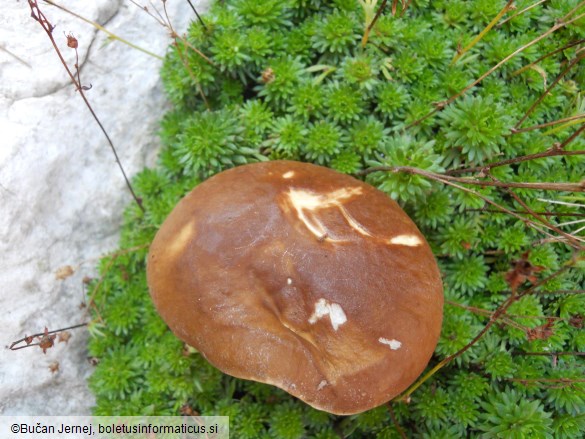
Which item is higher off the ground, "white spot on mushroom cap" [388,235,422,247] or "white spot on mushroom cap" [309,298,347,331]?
"white spot on mushroom cap" [388,235,422,247]

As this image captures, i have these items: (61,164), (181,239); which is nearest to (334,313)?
(181,239)

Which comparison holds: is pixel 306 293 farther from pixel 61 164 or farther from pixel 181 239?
pixel 61 164

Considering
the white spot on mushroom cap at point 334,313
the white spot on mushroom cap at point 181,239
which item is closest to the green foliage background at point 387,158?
the white spot on mushroom cap at point 181,239

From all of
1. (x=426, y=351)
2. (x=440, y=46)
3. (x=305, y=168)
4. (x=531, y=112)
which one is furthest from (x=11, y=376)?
(x=531, y=112)

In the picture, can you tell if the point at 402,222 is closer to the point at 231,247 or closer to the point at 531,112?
the point at 231,247

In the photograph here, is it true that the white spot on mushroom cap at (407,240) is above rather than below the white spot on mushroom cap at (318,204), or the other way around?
below

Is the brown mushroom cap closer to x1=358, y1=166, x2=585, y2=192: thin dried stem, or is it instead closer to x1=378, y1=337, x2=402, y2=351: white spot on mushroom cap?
x1=378, y1=337, x2=402, y2=351: white spot on mushroom cap

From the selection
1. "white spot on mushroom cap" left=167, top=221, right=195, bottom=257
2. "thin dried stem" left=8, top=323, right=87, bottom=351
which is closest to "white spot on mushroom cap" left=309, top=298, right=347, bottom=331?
"white spot on mushroom cap" left=167, top=221, right=195, bottom=257

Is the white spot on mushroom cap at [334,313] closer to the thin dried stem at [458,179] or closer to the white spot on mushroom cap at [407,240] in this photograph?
the white spot on mushroom cap at [407,240]
